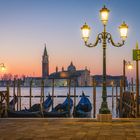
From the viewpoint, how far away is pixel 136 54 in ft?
47.3

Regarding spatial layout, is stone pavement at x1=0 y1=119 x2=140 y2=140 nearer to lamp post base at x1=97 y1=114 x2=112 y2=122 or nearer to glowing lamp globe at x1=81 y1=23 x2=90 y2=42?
lamp post base at x1=97 y1=114 x2=112 y2=122

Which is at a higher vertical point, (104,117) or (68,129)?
(104,117)

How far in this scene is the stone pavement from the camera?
30.6ft

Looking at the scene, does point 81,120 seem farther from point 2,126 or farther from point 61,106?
point 61,106

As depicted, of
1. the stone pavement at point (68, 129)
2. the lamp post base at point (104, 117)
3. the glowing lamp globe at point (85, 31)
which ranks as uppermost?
the glowing lamp globe at point (85, 31)

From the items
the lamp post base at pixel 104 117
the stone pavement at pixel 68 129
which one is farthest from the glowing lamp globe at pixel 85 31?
the stone pavement at pixel 68 129

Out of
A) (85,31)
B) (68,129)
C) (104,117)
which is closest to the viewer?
(68,129)

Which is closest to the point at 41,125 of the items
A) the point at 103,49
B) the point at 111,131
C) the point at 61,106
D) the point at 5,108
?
the point at 111,131

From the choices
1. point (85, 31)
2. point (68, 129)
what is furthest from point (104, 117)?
point (85, 31)

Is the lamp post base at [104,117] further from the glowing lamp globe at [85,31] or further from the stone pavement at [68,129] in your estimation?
the glowing lamp globe at [85,31]

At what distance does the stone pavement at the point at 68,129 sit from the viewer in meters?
9.33

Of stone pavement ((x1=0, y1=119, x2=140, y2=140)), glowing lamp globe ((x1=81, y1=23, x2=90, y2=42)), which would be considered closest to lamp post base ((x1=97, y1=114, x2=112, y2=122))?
stone pavement ((x1=0, y1=119, x2=140, y2=140))

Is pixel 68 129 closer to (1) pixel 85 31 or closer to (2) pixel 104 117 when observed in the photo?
(2) pixel 104 117

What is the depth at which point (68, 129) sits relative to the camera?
34.9ft
